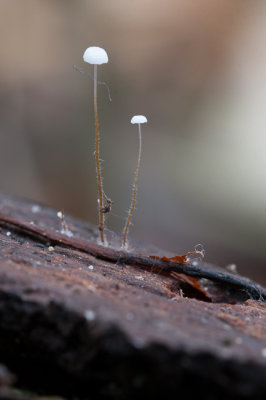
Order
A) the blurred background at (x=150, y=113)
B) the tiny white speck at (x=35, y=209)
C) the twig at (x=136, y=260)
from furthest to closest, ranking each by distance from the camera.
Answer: the blurred background at (x=150, y=113) → the tiny white speck at (x=35, y=209) → the twig at (x=136, y=260)

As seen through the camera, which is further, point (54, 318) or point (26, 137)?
point (26, 137)

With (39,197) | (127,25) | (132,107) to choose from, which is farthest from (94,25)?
(39,197)

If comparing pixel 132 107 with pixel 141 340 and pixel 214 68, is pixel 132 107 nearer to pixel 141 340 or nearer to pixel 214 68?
pixel 214 68

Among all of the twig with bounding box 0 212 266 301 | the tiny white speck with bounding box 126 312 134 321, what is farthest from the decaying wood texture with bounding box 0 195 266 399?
the twig with bounding box 0 212 266 301

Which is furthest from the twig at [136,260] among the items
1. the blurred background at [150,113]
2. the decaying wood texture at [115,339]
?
the blurred background at [150,113]

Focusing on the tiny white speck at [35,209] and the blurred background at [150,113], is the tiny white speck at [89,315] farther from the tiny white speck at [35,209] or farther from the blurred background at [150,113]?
the blurred background at [150,113]

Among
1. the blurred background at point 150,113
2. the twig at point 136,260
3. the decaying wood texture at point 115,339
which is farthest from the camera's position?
the blurred background at point 150,113

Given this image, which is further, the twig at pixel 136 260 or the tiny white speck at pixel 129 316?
the twig at pixel 136 260
